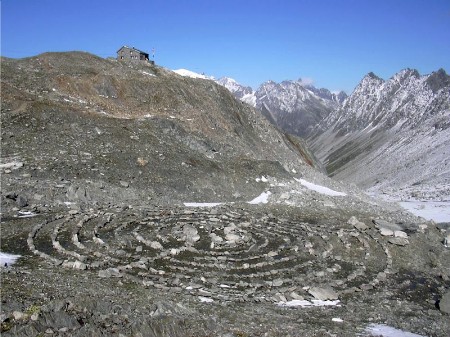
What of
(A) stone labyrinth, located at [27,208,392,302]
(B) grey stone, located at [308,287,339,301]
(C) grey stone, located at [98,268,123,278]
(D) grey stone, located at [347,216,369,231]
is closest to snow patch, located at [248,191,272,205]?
(A) stone labyrinth, located at [27,208,392,302]

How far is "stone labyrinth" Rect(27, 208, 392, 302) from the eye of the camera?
60.0ft

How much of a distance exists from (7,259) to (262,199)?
2388 cm

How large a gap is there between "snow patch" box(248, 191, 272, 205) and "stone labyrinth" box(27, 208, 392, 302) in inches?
243

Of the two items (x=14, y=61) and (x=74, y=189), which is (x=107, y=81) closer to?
(x=14, y=61)

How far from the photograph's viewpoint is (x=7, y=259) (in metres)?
18.1

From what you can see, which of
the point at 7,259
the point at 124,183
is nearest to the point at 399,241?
the point at 124,183

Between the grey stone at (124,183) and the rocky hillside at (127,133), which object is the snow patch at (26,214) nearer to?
the rocky hillside at (127,133)

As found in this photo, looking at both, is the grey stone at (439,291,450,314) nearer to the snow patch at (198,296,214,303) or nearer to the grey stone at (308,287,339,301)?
the grey stone at (308,287,339,301)

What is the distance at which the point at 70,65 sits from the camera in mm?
56562

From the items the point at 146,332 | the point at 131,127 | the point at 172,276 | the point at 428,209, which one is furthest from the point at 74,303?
the point at 428,209

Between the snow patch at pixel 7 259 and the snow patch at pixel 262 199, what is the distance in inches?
850

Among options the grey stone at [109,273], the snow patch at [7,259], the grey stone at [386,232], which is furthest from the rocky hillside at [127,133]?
the grey stone at [109,273]

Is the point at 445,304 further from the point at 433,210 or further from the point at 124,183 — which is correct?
the point at 433,210

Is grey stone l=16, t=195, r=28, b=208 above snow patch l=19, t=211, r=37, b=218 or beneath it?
above
